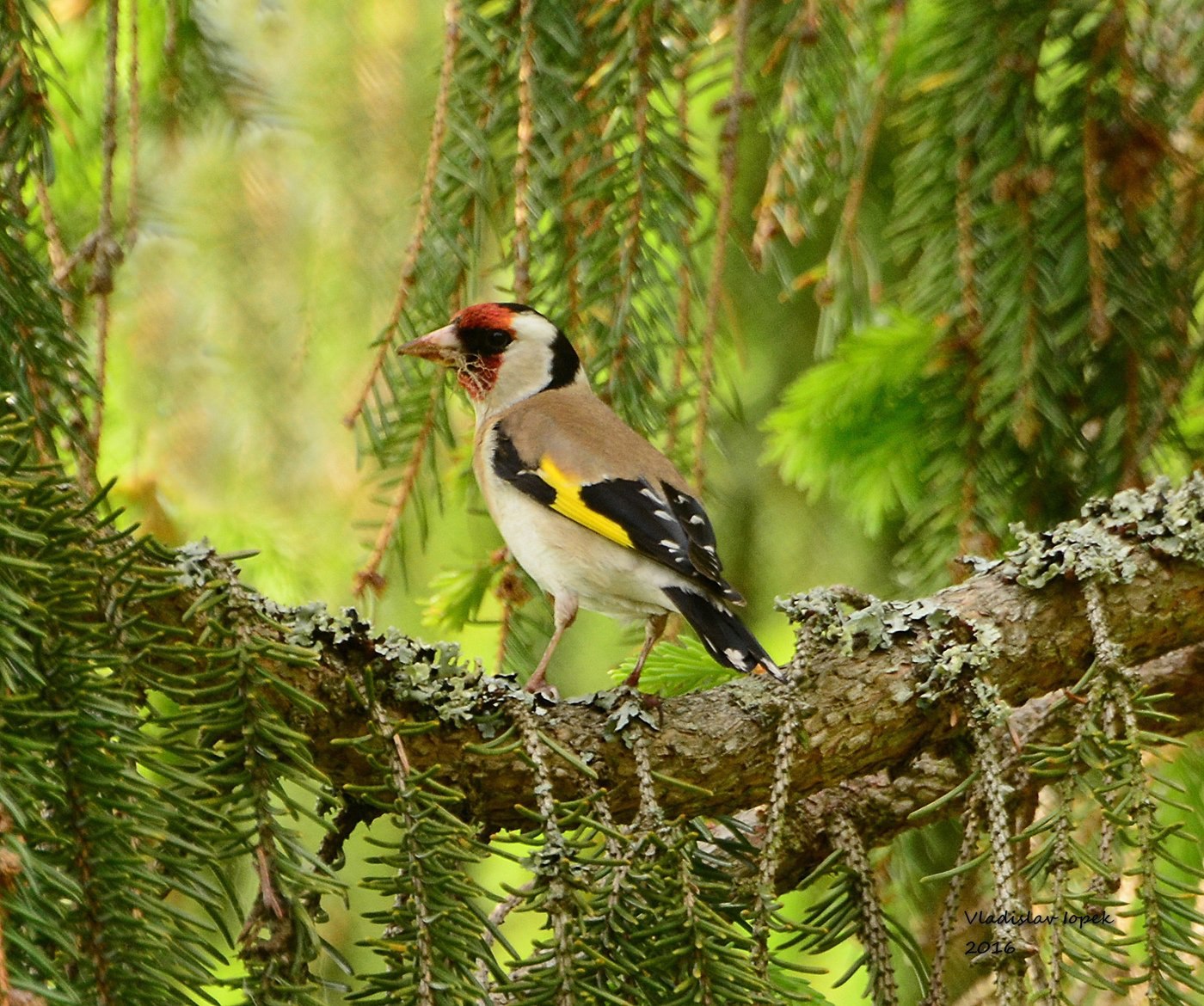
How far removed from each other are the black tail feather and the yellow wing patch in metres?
0.15

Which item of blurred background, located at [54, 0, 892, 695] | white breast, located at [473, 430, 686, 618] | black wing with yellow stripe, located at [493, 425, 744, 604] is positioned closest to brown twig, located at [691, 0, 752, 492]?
black wing with yellow stripe, located at [493, 425, 744, 604]

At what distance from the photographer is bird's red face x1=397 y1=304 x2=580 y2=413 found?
332cm

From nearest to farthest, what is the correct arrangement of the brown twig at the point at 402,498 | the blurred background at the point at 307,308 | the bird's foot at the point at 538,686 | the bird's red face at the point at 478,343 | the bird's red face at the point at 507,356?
the bird's foot at the point at 538,686, the brown twig at the point at 402,498, the bird's red face at the point at 478,343, the bird's red face at the point at 507,356, the blurred background at the point at 307,308

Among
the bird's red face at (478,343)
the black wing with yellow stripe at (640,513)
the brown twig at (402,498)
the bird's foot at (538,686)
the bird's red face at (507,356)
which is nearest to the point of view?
the bird's foot at (538,686)

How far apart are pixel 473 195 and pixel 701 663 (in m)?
0.95

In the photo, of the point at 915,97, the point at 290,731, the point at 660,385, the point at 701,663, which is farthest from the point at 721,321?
the point at 290,731

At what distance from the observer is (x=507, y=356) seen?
3451 mm

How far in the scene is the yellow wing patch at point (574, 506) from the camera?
2.74m

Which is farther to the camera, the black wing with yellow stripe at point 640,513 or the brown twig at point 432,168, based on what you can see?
the black wing with yellow stripe at point 640,513

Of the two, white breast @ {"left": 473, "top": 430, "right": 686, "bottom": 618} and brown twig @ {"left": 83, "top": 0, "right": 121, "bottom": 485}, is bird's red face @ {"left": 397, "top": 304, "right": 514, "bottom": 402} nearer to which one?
white breast @ {"left": 473, "top": 430, "right": 686, "bottom": 618}

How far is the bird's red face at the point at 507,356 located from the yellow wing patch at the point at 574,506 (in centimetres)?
43

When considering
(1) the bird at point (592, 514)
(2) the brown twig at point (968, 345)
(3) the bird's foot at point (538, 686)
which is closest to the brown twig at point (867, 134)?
(2) the brown twig at point (968, 345)

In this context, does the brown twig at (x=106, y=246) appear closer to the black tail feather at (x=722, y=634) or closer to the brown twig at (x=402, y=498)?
the brown twig at (x=402, y=498)

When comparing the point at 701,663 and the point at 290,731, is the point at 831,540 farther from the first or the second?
the point at 290,731
